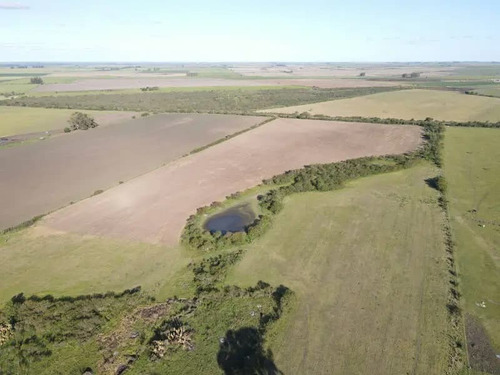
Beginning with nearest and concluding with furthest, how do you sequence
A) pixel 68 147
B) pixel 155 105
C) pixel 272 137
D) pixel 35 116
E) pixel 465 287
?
pixel 465 287, pixel 68 147, pixel 272 137, pixel 35 116, pixel 155 105

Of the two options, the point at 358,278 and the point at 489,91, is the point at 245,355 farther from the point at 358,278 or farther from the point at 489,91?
the point at 489,91

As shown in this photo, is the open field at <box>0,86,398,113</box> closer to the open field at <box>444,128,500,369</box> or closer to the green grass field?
the open field at <box>444,128,500,369</box>

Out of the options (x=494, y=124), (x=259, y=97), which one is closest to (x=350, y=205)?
(x=494, y=124)

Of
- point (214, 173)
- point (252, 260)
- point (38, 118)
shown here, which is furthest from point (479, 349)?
point (38, 118)

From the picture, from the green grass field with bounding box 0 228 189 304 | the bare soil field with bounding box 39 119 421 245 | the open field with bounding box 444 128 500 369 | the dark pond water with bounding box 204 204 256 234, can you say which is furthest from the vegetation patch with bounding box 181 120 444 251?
the open field with bounding box 444 128 500 369

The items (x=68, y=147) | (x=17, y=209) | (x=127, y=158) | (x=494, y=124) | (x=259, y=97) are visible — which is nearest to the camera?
(x=17, y=209)

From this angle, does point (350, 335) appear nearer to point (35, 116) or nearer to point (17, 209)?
point (17, 209)

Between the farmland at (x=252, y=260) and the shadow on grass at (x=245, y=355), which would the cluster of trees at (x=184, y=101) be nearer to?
the farmland at (x=252, y=260)
